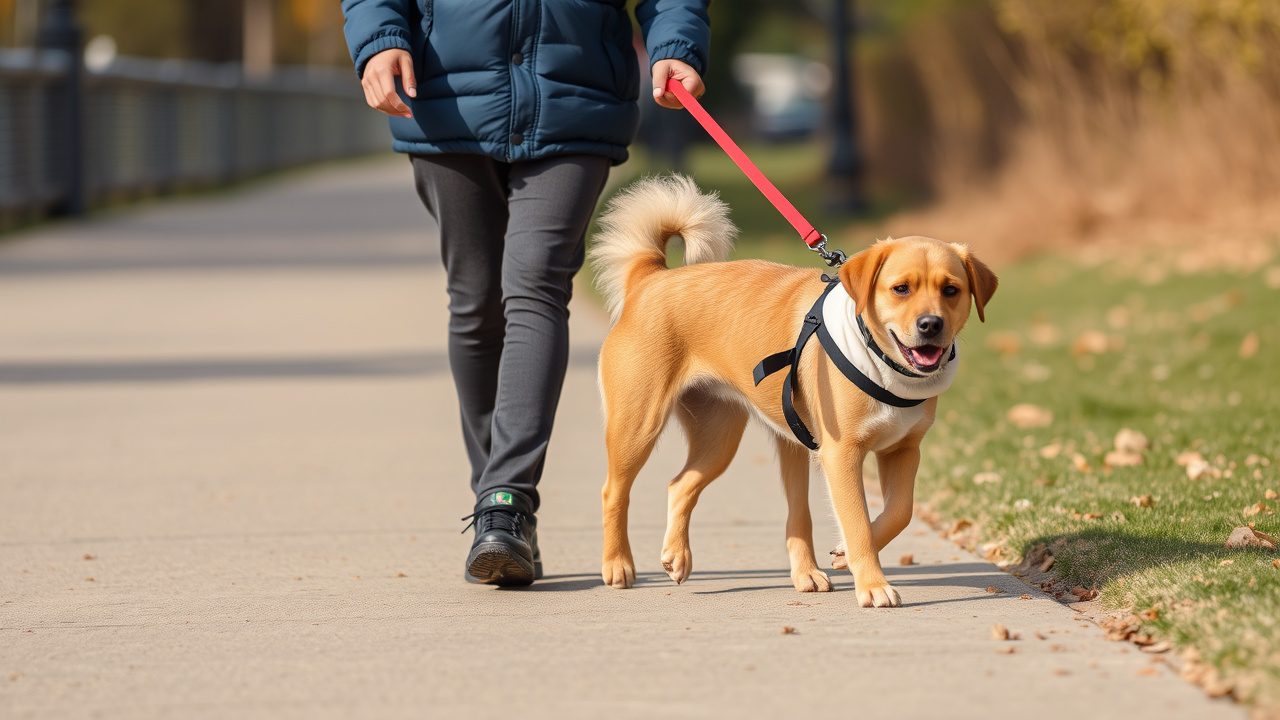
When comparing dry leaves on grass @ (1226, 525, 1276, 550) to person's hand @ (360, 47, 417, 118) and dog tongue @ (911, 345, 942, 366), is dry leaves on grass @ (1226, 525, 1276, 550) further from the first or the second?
person's hand @ (360, 47, 417, 118)

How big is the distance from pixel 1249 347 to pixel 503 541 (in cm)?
555

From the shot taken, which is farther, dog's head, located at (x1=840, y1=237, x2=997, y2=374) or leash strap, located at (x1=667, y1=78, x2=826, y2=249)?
leash strap, located at (x1=667, y1=78, x2=826, y2=249)

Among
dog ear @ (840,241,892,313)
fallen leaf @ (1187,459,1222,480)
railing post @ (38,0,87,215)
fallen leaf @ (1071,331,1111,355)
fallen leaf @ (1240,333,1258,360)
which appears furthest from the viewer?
railing post @ (38,0,87,215)

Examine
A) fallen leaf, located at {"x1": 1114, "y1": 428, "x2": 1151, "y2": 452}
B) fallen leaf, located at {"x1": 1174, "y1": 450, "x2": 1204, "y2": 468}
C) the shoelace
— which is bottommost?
the shoelace

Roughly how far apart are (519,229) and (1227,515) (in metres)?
2.22

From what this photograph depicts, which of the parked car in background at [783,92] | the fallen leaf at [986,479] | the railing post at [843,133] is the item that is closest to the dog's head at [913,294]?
the fallen leaf at [986,479]

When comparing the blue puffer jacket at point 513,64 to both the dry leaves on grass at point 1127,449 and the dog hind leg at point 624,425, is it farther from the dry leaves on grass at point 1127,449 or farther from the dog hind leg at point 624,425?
the dry leaves on grass at point 1127,449

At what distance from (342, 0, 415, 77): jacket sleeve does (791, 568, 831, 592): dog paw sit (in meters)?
1.75

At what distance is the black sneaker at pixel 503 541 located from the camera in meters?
4.79

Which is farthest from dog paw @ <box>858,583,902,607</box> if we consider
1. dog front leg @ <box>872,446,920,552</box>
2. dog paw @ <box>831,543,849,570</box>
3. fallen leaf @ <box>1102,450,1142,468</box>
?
fallen leaf @ <box>1102,450,1142,468</box>

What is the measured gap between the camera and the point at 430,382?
9.58 metres

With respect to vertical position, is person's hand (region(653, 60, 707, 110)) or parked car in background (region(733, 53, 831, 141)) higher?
parked car in background (region(733, 53, 831, 141))

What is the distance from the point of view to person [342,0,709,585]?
4.94 meters

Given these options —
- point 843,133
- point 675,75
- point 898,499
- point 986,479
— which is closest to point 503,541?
point 898,499
